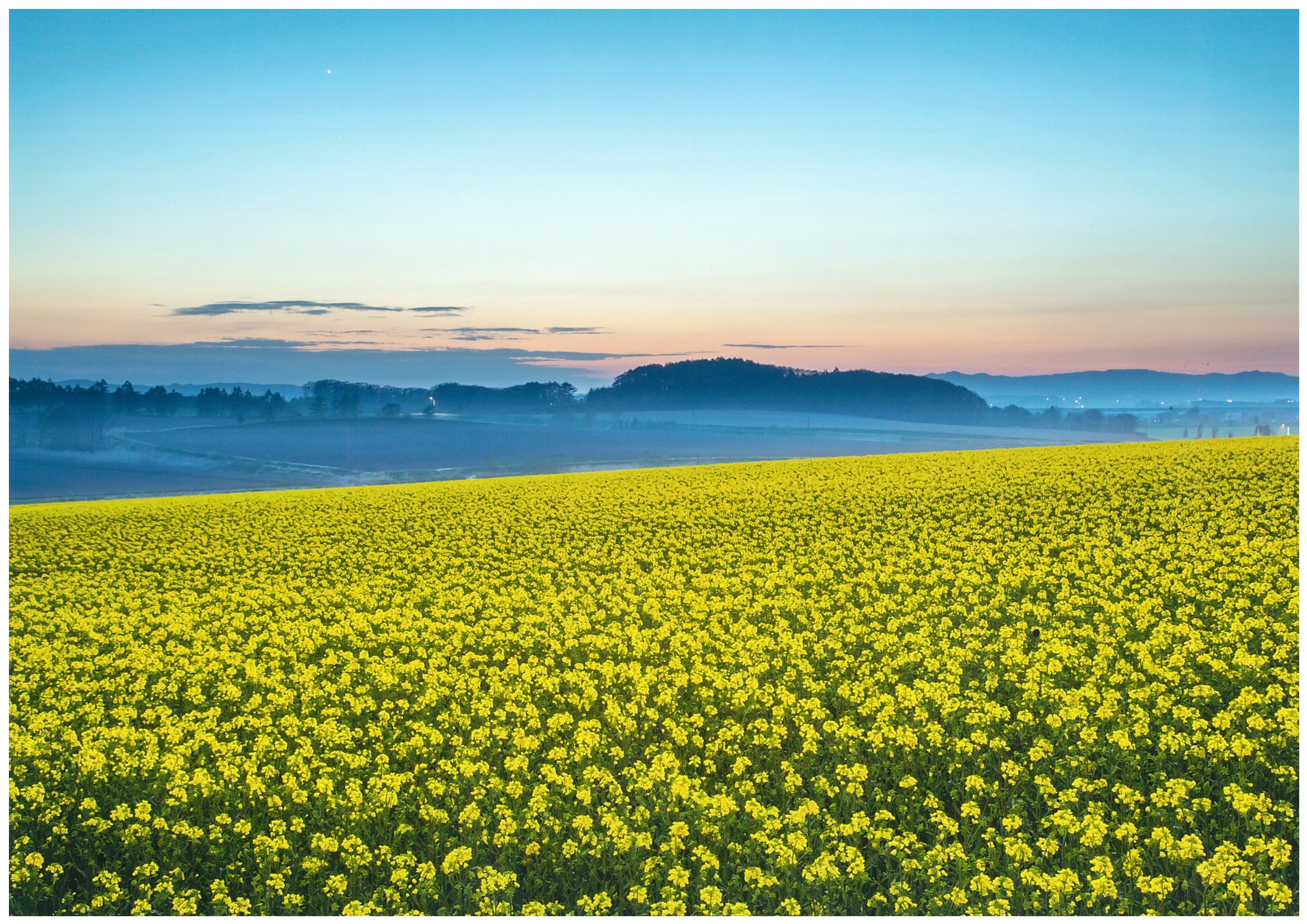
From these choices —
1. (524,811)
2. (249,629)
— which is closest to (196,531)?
(249,629)

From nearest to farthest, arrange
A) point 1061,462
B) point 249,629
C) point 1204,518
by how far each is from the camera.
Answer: point 249,629 < point 1204,518 < point 1061,462

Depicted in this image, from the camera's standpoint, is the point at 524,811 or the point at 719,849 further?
the point at 524,811

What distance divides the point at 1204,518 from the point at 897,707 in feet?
40.3

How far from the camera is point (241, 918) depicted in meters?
6.02

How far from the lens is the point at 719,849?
676 centimetres

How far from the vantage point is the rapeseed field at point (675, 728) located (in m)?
6.37

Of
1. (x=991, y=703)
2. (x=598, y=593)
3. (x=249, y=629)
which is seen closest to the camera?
Answer: (x=991, y=703)

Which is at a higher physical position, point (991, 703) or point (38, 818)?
point (991, 703)

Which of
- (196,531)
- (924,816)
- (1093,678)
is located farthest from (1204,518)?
(196,531)

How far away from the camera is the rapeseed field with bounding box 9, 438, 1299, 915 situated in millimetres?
6367

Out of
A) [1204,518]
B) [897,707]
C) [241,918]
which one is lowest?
[241,918]

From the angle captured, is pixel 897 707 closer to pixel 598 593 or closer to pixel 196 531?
A: pixel 598 593

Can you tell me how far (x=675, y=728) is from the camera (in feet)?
27.8

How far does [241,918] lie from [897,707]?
611cm
